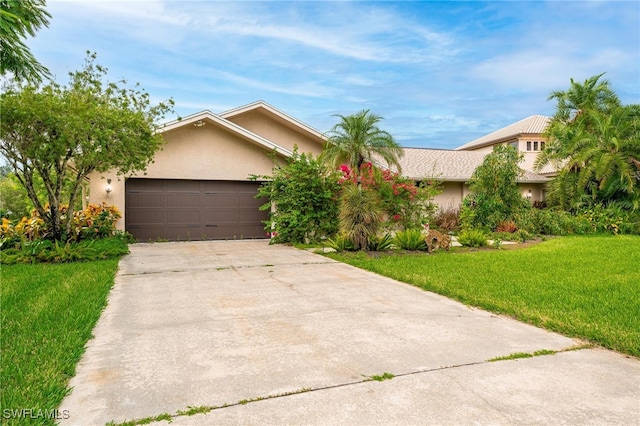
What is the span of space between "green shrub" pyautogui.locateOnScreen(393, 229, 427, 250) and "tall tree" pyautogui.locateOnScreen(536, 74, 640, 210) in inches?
405

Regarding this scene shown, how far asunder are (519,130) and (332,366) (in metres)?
27.6

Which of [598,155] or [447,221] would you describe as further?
[447,221]

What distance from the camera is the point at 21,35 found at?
6.52 m

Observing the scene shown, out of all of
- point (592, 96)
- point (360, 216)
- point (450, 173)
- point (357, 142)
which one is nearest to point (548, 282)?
point (360, 216)

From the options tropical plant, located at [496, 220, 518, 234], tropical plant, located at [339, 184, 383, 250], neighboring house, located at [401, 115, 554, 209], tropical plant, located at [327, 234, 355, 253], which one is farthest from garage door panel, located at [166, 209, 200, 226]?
tropical plant, located at [496, 220, 518, 234]

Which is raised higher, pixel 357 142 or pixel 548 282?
pixel 357 142

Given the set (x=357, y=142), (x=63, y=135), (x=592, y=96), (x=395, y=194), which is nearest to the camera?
(x=63, y=135)

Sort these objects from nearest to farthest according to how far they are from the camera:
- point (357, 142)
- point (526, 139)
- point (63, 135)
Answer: point (63, 135) < point (357, 142) < point (526, 139)

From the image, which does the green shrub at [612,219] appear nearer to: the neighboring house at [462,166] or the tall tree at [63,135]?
the neighboring house at [462,166]

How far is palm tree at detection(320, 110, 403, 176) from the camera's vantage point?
13969mm

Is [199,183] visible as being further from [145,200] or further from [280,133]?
[280,133]

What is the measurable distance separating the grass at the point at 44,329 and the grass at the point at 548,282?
16.2 feet

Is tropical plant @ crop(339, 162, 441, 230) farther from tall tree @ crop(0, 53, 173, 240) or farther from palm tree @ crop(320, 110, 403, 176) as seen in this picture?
tall tree @ crop(0, 53, 173, 240)

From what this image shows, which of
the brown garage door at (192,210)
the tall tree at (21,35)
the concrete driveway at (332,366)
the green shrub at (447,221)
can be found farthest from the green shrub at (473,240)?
the tall tree at (21,35)
